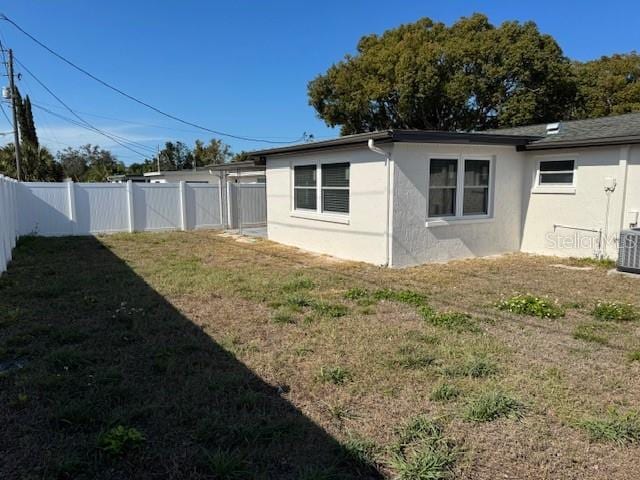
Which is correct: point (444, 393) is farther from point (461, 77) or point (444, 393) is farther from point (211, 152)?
point (211, 152)

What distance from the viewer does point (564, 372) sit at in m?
3.97

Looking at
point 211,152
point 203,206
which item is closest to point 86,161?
point 211,152

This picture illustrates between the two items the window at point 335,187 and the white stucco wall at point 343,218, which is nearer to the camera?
the white stucco wall at point 343,218

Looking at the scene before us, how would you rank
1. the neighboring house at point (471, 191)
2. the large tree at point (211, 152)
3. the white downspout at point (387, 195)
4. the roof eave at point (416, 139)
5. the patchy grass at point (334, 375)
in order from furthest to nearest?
1. the large tree at point (211, 152)
2. the neighboring house at point (471, 191)
3. the white downspout at point (387, 195)
4. the roof eave at point (416, 139)
5. the patchy grass at point (334, 375)

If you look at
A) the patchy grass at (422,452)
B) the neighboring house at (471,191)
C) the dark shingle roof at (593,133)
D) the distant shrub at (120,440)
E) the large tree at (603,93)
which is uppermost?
the large tree at (603,93)

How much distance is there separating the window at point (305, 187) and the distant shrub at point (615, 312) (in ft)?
22.8

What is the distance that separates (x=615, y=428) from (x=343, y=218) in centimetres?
755

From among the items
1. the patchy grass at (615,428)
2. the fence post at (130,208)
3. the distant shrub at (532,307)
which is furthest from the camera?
the fence post at (130,208)

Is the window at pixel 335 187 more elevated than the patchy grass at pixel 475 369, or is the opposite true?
the window at pixel 335 187

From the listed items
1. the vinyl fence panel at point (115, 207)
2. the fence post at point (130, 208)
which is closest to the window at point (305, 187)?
the vinyl fence panel at point (115, 207)

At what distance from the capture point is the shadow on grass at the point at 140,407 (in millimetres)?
2656

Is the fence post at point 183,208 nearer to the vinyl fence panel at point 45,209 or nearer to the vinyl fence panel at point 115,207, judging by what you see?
the vinyl fence panel at point 115,207

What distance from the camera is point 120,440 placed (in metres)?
2.83

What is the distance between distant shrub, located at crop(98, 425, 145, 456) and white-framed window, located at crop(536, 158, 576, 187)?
9.94 m
